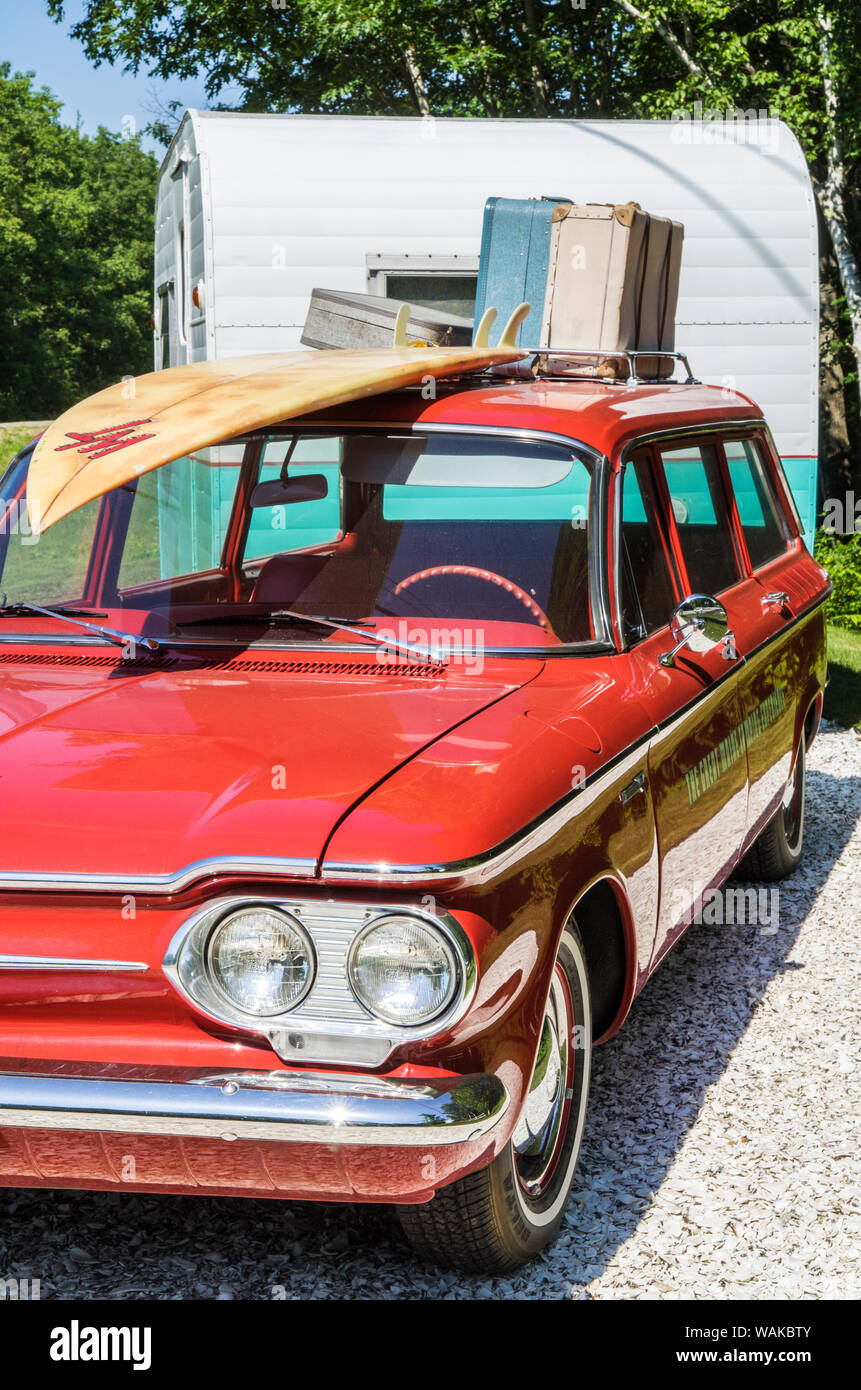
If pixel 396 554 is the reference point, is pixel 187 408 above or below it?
above

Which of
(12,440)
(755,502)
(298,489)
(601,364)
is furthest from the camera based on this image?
(12,440)

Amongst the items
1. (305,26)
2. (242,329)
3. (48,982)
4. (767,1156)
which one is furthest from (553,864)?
(305,26)

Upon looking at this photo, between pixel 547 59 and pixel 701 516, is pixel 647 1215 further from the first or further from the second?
pixel 547 59

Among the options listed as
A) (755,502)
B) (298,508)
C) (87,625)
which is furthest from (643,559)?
(755,502)

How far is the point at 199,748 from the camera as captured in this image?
296 cm

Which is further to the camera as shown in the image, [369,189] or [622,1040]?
[369,189]

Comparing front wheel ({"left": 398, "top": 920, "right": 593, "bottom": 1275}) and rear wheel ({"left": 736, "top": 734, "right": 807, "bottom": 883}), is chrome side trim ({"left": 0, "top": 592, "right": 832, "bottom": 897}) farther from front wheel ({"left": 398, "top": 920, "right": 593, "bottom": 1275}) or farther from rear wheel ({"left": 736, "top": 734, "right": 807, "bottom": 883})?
rear wheel ({"left": 736, "top": 734, "right": 807, "bottom": 883})

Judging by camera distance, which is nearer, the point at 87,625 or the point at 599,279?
the point at 87,625

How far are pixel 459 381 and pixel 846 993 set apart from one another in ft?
7.97

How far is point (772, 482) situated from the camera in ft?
18.9

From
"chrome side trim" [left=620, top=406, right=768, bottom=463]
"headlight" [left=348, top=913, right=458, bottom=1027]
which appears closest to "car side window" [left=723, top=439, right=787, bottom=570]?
"chrome side trim" [left=620, top=406, right=768, bottom=463]

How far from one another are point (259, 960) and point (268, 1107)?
253 mm

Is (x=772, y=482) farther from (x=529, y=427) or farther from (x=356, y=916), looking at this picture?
(x=356, y=916)

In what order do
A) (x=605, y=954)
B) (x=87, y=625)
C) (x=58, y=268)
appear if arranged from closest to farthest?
(x=605, y=954)
(x=87, y=625)
(x=58, y=268)
